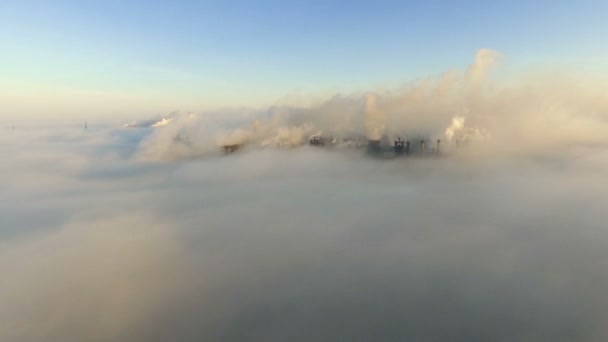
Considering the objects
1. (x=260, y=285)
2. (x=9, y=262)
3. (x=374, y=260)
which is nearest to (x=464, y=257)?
(x=374, y=260)

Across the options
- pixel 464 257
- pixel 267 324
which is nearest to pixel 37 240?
pixel 267 324

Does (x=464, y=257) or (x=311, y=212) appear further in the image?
(x=311, y=212)

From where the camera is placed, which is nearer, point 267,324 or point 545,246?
point 267,324

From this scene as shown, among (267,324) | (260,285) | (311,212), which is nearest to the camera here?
(267,324)

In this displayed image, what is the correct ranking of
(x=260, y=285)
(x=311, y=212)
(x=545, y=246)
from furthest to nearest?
(x=311, y=212)
(x=545, y=246)
(x=260, y=285)

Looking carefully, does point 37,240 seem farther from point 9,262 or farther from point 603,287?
point 603,287

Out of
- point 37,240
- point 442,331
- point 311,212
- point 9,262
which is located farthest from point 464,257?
point 37,240

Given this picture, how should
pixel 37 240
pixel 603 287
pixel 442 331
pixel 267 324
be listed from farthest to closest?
pixel 37 240 → pixel 603 287 → pixel 267 324 → pixel 442 331

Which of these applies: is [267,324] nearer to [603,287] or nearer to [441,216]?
[603,287]

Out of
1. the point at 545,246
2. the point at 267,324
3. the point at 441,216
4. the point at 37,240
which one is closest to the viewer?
the point at 267,324
